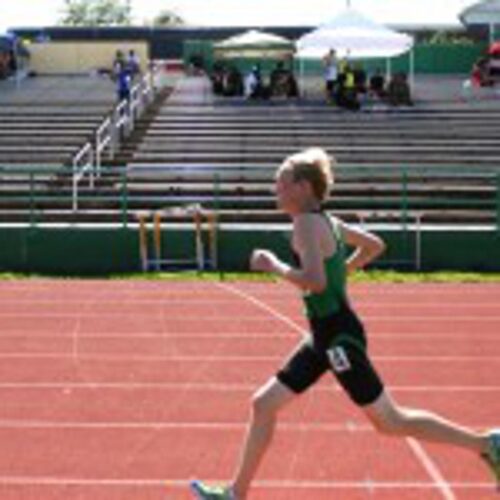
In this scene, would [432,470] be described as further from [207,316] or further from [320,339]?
[207,316]

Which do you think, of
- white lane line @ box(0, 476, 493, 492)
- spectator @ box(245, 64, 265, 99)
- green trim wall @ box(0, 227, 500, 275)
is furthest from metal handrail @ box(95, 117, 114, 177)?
white lane line @ box(0, 476, 493, 492)

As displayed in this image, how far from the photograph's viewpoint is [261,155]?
24.7 meters

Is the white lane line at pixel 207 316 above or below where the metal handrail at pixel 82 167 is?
below

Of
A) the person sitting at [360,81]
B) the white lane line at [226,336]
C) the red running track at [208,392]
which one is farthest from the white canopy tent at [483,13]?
the white lane line at [226,336]

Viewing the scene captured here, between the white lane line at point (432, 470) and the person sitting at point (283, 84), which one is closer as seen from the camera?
the white lane line at point (432, 470)

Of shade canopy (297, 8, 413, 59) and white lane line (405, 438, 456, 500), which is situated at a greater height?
shade canopy (297, 8, 413, 59)

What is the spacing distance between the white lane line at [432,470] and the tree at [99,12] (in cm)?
9497

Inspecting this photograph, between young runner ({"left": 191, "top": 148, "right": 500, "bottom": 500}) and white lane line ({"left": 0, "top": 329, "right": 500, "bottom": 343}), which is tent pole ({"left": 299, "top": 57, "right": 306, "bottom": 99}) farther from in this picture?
young runner ({"left": 191, "top": 148, "right": 500, "bottom": 500})

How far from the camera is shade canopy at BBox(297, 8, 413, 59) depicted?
2911 cm

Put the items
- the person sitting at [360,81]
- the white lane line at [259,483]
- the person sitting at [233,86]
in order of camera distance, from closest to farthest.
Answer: the white lane line at [259,483], the person sitting at [360,81], the person sitting at [233,86]

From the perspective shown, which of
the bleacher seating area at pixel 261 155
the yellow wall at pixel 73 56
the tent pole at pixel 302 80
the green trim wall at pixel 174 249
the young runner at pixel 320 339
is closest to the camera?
the young runner at pixel 320 339

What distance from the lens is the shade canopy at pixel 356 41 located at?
2911cm

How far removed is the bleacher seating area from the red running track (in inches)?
197

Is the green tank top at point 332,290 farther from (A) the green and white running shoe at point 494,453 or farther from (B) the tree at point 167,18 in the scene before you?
(B) the tree at point 167,18
